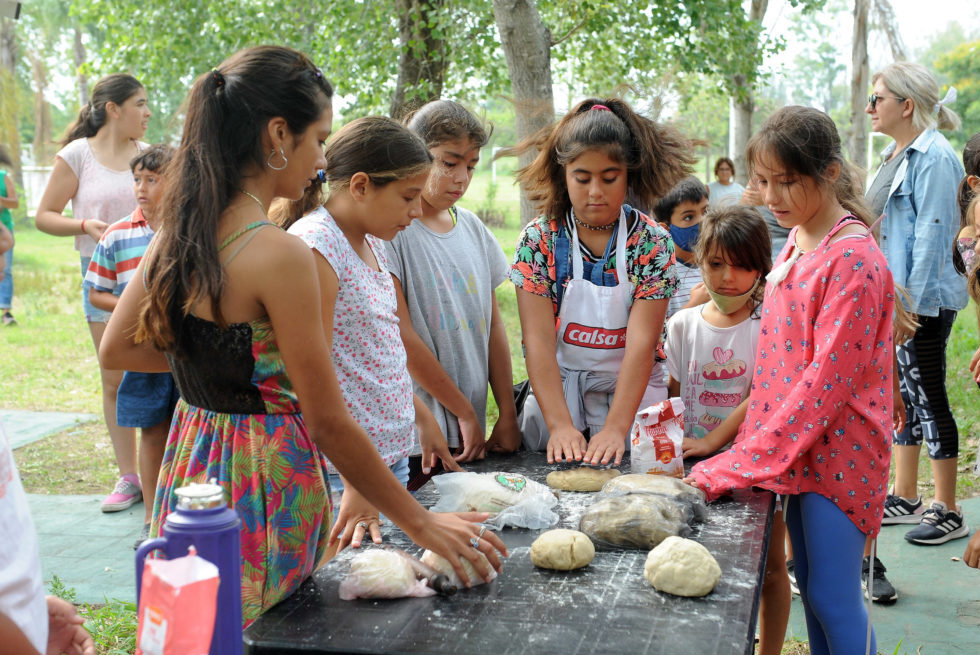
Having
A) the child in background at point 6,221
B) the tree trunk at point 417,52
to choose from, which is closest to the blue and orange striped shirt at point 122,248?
the child in background at point 6,221

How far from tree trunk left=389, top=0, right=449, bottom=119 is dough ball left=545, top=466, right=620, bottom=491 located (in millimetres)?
5464

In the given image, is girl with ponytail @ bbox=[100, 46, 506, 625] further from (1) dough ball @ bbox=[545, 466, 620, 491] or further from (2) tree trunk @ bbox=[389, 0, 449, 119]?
(2) tree trunk @ bbox=[389, 0, 449, 119]

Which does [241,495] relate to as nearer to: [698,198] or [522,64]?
[698,198]

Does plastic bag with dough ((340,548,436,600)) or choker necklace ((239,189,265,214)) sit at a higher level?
choker necklace ((239,189,265,214))

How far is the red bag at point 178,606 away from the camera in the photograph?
974 mm

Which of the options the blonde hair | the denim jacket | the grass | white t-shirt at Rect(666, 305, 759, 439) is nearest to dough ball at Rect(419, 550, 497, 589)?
white t-shirt at Rect(666, 305, 759, 439)

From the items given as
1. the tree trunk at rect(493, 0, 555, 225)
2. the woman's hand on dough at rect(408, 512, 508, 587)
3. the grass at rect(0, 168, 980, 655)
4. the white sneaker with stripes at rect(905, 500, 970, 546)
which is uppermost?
the tree trunk at rect(493, 0, 555, 225)

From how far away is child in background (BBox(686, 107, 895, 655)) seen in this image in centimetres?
209

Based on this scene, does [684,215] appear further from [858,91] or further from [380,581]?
[858,91]

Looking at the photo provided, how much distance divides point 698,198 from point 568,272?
91.1 inches

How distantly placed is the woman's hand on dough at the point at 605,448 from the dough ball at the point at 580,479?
0.13 m

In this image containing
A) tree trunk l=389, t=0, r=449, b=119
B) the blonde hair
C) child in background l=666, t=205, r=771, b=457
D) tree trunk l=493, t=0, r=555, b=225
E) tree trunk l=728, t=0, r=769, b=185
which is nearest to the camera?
child in background l=666, t=205, r=771, b=457

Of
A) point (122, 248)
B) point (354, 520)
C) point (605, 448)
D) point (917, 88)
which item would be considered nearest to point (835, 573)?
point (605, 448)

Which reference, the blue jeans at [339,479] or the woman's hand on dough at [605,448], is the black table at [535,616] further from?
the woman's hand on dough at [605,448]
